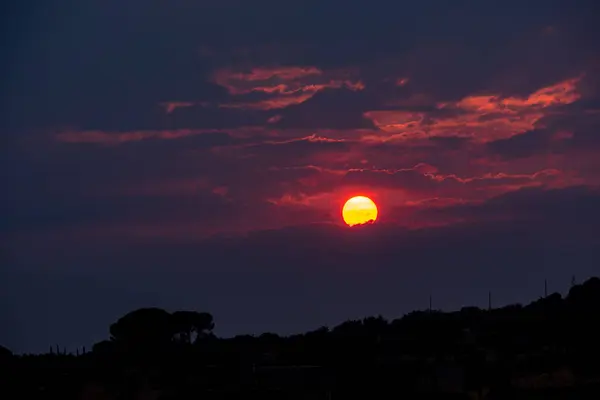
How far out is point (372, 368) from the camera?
49.8m

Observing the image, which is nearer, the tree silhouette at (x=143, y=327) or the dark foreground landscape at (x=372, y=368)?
the dark foreground landscape at (x=372, y=368)

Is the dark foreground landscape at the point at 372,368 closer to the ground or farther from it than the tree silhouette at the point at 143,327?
closer to the ground

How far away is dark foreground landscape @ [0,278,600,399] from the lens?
46.2 m

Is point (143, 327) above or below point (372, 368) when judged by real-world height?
above

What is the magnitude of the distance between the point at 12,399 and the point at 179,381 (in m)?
8.16

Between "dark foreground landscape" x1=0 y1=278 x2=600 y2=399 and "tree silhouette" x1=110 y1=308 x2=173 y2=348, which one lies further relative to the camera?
"tree silhouette" x1=110 y1=308 x2=173 y2=348

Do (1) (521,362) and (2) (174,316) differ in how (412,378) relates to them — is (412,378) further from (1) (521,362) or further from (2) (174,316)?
(2) (174,316)

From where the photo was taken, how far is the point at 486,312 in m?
109

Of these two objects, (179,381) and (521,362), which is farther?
(521,362)

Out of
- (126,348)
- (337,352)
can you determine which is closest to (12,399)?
(337,352)

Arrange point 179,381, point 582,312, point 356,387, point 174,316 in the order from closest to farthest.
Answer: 1. point 356,387
2. point 179,381
3. point 582,312
4. point 174,316

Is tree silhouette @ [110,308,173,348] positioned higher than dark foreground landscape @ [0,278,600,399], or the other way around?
tree silhouette @ [110,308,173,348]

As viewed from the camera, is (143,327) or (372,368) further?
(143,327)

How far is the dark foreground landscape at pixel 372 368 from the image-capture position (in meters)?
46.2
